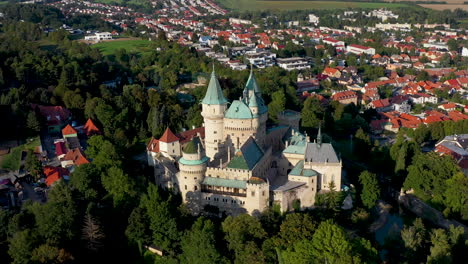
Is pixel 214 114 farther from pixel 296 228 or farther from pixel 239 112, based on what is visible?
pixel 296 228

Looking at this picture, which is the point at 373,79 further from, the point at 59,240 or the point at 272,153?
the point at 59,240

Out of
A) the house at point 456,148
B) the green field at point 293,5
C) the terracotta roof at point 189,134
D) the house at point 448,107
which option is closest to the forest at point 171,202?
the house at point 456,148

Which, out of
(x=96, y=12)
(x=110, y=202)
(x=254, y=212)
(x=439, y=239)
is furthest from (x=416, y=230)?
(x=96, y=12)

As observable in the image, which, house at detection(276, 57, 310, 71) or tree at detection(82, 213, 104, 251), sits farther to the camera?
house at detection(276, 57, 310, 71)

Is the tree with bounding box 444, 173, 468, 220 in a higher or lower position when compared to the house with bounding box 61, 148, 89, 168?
lower

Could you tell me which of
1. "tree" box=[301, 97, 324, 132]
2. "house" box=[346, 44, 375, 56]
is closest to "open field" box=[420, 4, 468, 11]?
"house" box=[346, 44, 375, 56]

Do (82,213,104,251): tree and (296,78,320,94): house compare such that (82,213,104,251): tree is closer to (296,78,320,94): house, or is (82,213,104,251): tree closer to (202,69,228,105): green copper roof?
(202,69,228,105): green copper roof

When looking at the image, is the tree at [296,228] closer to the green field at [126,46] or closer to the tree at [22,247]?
the tree at [22,247]
